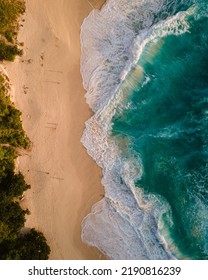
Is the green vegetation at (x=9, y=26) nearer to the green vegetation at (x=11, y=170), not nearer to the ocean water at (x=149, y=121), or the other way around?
the green vegetation at (x=11, y=170)

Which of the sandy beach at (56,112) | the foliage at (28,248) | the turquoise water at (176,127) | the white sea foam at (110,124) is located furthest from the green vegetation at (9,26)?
the foliage at (28,248)

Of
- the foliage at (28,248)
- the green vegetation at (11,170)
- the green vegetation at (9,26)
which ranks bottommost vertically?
the foliage at (28,248)

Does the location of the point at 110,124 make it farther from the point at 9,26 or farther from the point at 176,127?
the point at 9,26

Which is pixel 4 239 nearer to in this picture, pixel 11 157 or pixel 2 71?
pixel 11 157

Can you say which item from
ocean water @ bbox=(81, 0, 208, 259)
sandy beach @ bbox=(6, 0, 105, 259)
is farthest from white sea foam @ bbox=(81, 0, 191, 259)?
sandy beach @ bbox=(6, 0, 105, 259)

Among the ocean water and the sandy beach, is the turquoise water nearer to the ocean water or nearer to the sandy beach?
the ocean water

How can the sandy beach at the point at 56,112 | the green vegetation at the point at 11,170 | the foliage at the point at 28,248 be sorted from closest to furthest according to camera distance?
the foliage at the point at 28,248 < the green vegetation at the point at 11,170 < the sandy beach at the point at 56,112

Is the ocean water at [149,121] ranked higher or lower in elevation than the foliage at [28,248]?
higher
